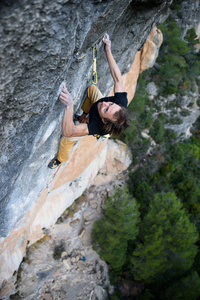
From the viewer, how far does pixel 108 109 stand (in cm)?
265

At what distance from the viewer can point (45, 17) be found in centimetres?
146

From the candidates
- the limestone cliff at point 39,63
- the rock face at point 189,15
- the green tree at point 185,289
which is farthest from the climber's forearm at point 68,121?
the rock face at point 189,15

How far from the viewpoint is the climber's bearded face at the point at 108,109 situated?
2.64m

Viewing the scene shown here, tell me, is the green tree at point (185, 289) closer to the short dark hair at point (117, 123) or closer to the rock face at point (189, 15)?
the short dark hair at point (117, 123)

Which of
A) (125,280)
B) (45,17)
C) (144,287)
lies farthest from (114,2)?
(144,287)

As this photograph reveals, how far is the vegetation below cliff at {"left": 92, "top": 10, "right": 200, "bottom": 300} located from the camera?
32.1 ft

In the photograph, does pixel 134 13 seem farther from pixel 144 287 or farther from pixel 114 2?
pixel 144 287

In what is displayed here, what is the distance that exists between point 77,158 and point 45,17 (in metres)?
6.13

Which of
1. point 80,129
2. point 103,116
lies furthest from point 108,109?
point 80,129

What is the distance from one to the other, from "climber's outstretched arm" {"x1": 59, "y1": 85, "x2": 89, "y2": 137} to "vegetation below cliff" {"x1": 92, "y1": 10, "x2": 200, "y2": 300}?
767 cm

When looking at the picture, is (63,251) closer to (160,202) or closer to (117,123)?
(160,202)

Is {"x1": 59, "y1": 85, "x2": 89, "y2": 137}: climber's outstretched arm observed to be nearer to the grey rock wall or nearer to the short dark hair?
the grey rock wall

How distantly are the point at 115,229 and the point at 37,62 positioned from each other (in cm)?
919

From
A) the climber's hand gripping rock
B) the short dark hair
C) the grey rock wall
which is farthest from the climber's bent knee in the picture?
the climber's hand gripping rock
